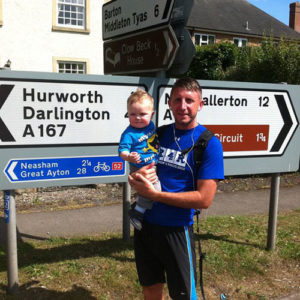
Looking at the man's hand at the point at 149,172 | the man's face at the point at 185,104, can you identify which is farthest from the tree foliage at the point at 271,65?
the man's hand at the point at 149,172

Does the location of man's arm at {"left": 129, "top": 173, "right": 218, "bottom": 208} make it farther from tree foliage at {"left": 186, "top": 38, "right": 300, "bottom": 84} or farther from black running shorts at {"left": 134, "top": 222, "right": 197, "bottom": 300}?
tree foliage at {"left": 186, "top": 38, "right": 300, "bottom": 84}

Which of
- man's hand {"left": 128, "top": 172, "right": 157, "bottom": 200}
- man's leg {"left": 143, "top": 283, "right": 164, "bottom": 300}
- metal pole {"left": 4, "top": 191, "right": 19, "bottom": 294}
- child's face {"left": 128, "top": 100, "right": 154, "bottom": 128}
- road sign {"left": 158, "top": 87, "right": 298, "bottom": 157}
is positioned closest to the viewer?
man's hand {"left": 128, "top": 172, "right": 157, "bottom": 200}

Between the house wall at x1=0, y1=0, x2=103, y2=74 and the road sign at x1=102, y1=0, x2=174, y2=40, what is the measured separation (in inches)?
483

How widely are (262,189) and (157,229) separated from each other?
620 centimetres

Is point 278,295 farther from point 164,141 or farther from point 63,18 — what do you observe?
point 63,18

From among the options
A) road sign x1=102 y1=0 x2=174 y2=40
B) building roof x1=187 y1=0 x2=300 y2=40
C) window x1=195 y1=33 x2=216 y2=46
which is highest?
building roof x1=187 y1=0 x2=300 y2=40

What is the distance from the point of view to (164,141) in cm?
236

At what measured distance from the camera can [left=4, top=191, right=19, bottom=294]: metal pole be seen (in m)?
3.16

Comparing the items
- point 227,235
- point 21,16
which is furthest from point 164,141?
point 21,16

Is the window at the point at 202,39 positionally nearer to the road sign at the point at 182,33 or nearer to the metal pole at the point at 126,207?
the metal pole at the point at 126,207

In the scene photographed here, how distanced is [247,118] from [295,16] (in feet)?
146

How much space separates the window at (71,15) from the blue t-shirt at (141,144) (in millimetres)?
15012

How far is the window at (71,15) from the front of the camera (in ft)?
52.1

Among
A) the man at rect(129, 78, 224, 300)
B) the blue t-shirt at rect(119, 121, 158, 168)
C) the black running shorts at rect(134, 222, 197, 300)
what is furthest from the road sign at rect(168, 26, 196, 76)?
the black running shorts at rect(134, 222, 197, 300)
